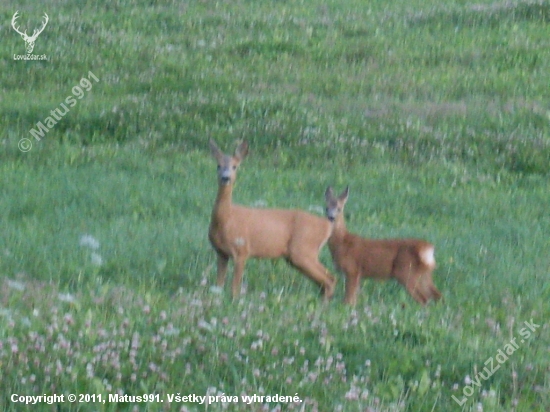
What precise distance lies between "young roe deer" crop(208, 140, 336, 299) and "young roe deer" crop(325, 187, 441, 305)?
22 centimetres

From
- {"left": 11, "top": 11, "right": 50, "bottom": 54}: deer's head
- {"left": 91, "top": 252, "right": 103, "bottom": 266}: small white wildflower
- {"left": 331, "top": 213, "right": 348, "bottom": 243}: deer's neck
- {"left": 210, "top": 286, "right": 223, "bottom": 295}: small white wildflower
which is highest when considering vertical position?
{"left": 11, "top": 11, "right": 50, "bottom": 54}: deer's head

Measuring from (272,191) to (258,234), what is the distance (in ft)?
10.8

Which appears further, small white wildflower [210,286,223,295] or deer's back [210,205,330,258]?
deer's back [210,205,330,258]

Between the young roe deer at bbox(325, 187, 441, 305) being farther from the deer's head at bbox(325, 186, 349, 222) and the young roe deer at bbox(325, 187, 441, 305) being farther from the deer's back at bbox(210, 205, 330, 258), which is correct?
the deer's back at bbox(210, 205, 330, 258)

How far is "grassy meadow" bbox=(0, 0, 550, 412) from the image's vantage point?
5.96m

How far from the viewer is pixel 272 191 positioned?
11.7m

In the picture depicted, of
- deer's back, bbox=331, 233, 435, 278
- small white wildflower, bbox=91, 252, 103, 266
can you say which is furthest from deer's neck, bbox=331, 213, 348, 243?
small white wildflower, bbox=91, 252, 103, 266

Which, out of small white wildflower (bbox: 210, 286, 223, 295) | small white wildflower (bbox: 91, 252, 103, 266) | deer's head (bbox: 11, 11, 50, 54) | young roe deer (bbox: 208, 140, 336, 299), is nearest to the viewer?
small white wildflower (bbox: 210, 286, 223, 295)

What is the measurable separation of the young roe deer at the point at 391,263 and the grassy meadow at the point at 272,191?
0.60ft

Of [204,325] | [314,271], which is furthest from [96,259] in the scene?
[204,325]

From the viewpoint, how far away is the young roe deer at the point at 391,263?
8531 millimetres

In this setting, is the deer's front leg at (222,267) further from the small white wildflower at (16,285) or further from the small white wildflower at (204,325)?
the small white wildflower at (204,325)

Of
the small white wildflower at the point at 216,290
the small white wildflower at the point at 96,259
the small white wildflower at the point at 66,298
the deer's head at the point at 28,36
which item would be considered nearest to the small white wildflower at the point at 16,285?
the small white wildflower at the point at 66,298

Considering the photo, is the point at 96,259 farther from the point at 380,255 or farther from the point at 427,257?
the point at 427,257
